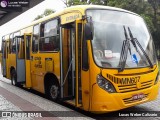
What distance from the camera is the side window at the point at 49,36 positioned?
888 centimetres

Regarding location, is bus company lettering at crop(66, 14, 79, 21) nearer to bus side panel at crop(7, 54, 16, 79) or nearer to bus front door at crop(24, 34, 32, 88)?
bus front door at crop(24, 34, 32, 88)

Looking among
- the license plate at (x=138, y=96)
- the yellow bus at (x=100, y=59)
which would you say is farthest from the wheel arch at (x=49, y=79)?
the license plate at (x=138, y=96)

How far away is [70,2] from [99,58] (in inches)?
1230

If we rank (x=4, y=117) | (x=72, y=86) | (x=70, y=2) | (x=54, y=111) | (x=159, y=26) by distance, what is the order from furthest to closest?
(x=159, y=26) → (x=70, y=2) → (x=72, y=86) → (x=54, y=111) → (x=4, y=117)

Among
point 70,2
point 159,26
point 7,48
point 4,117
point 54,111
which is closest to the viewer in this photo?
point 4,117

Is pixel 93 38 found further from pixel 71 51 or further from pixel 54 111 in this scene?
pixel 54 111

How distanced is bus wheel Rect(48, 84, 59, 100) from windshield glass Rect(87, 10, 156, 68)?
2.45 m

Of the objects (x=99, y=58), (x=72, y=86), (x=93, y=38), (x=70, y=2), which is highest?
(x=70, y=2)

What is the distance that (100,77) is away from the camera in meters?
6.91

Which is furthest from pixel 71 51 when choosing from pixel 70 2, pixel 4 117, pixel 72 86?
pixel 70 2

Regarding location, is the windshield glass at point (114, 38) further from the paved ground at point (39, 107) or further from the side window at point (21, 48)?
the side window at point (21, 48)

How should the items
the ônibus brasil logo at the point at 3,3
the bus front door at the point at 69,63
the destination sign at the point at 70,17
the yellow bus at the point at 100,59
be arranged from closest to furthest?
the yellow bus at the point at 100,59, the destination sign at the point at 70,17, the bus front door at the point at 69,63, the ônibus brasil logo at the point at 3,3

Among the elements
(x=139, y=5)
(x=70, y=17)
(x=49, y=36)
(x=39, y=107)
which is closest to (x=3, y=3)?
(x=49, y=36)

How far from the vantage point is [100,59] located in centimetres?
706
